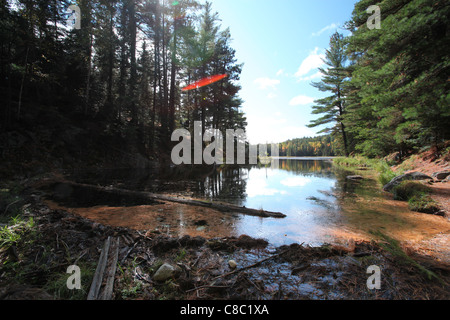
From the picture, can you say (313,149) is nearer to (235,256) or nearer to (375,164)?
(375,164)

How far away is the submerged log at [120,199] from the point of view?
5.55 meters

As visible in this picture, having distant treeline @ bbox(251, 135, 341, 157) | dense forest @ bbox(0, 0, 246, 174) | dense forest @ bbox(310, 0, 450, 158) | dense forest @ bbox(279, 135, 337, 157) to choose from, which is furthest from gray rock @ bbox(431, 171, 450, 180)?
dense forest @ bbox(279, 135, 337, 157)

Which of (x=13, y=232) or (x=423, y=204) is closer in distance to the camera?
(x=13, y=232)

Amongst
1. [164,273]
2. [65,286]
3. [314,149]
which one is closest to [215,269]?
[164,273]

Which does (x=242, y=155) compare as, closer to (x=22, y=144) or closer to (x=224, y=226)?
(x=22, y=144)

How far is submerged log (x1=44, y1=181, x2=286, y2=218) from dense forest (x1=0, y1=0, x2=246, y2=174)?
623 centimetres

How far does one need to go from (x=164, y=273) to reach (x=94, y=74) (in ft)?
77.1

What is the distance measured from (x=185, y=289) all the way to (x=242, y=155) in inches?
1293

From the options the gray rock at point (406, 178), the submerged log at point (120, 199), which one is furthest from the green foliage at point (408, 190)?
the submerged log at point (120, 199)

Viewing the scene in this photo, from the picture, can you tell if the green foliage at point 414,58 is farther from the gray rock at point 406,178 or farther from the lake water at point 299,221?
the lake water at point 299,221

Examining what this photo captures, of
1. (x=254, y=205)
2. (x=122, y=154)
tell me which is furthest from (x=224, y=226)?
(x=122, y=154)

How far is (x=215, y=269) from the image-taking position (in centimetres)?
244

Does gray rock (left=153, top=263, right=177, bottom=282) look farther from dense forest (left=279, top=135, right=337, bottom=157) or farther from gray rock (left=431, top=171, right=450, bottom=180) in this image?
dense forest (left=279, top=135, right=337, bottom=157)

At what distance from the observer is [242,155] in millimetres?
34531
